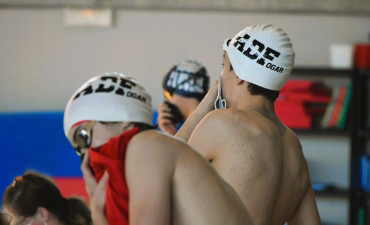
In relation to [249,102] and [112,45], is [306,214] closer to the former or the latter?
[249,102]

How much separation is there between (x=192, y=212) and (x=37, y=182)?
1889 mm

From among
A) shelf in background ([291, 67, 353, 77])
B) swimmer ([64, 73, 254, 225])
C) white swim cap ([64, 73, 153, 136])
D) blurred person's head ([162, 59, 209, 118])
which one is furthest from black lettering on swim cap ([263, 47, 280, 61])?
shelf in background ([291, 67, 353, 77])

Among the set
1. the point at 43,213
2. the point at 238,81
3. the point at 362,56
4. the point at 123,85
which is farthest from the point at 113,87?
the point at 362,56

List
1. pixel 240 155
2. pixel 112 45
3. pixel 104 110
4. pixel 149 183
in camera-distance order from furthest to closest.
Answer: pixel 112 45 → pixel 240 155 → pixel 104 110 → pixel 149 183

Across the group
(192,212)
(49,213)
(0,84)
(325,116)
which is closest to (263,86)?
(192,212)

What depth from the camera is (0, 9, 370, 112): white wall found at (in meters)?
6.69

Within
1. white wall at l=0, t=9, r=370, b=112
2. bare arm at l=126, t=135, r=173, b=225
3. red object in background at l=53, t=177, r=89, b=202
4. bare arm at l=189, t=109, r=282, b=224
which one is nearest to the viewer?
bare arm at l=126, t=135, r=173, b=225

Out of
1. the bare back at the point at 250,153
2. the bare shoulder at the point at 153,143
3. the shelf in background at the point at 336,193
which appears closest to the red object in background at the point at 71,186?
the shelf in background at the point at 336,193

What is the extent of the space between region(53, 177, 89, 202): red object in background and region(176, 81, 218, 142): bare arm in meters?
4.08

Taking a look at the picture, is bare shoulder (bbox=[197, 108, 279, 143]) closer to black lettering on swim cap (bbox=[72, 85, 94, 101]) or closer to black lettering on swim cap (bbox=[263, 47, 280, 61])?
black lettering on swim cap (bbox=[263, 47, 280, 61])

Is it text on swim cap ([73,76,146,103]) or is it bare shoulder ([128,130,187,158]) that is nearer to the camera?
bare shoulder ([128,130,187,158])

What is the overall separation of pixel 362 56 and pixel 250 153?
4.49 m

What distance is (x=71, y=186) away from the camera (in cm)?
645

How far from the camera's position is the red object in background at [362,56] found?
643 cm
